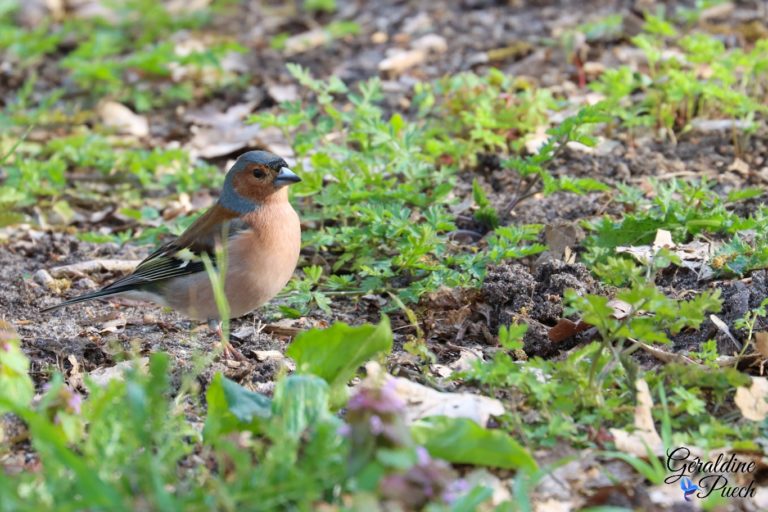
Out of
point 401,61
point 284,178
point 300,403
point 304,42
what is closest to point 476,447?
point 300,403

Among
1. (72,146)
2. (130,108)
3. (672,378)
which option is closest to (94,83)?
(130,108)

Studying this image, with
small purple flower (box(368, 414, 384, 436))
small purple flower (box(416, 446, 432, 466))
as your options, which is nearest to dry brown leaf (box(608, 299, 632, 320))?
small purple flower (box(416, 446, 432, 466))

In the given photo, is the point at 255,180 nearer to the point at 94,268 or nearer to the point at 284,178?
the point at 284,178

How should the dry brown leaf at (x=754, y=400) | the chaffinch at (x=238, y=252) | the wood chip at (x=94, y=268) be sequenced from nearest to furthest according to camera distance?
the dry brown leaf at (x=754, y=400)
the chaffinch at (x=238, y=252)
the wood chip at (x=94, y=268)

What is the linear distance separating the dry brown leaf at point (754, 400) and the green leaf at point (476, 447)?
2.73 feet

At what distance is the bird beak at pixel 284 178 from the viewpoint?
490 cm

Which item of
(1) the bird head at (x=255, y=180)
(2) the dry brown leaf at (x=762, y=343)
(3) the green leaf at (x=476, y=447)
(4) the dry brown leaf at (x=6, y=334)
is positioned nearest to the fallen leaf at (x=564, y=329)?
(2) the dry brown leaf at (x=762, y=343)

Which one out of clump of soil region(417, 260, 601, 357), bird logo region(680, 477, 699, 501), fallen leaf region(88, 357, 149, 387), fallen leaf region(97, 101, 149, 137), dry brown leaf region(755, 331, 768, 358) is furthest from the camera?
fallen leaf region(97, 101, 149, 137)

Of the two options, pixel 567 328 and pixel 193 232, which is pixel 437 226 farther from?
pixel 193 232

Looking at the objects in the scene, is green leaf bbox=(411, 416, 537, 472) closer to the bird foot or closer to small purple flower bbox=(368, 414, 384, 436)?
small purple flower bbox=(368, 414, 384, 436)

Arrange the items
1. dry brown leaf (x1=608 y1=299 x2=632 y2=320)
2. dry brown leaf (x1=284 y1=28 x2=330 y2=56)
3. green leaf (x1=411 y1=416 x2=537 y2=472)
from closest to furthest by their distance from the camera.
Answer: green leaf (x1=411 y1=416 x2=537 y2=472) → dry brown leaf (x1=608 y1=299 x2=632 y2=320) → dry brown leaf (x1=284 y1=28 x2=330 y2=56)

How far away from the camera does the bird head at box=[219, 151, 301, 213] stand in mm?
4953

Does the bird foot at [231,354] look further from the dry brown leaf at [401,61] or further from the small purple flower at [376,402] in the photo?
the dry brown leaf at [401,61]

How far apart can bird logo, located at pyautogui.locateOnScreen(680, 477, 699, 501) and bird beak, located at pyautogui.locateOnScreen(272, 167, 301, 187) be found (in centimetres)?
244
